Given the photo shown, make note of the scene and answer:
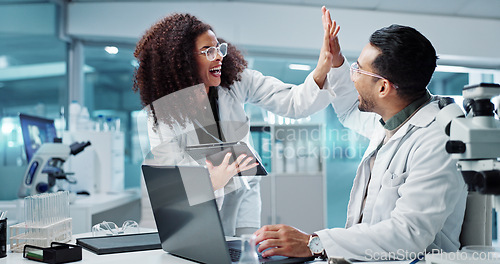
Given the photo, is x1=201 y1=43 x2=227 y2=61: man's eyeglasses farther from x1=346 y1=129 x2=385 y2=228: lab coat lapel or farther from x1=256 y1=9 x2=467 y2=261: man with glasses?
x1=346 y1=129 x2=385 y2=228: lab coat lapel

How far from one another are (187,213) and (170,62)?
3.14ft

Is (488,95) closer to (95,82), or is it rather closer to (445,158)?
(445,158)

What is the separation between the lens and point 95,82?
15.2ft

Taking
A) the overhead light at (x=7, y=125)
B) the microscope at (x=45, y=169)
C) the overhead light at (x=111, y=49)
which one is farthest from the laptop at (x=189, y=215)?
the overhead light at (x=111, y=49)

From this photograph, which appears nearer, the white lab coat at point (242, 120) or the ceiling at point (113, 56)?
the white lab coat at point (242, 120)

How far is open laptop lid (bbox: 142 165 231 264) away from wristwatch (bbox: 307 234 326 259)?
267 mm

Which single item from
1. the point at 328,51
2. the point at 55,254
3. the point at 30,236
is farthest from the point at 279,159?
the point at 55,254

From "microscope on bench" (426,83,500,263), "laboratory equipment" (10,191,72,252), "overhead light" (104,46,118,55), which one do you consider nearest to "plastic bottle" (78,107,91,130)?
"overhead light" (104,46,118,55)

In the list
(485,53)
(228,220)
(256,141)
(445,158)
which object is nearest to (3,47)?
(256,141)

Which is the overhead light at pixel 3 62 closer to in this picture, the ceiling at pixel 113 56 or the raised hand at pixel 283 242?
the ceiling at pixel 113 56

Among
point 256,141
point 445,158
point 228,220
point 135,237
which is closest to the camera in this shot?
point 445,158

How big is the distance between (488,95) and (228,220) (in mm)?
1182

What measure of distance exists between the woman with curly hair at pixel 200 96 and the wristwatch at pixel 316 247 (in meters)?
0.66

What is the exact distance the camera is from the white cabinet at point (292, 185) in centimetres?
426
